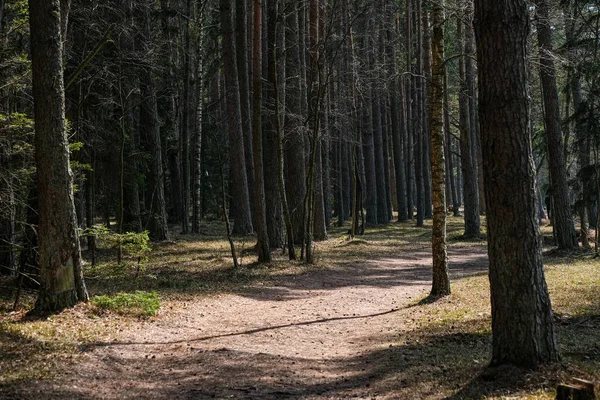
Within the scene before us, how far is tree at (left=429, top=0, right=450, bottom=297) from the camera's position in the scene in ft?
38.0

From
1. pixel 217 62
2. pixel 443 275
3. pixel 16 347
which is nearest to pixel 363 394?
pixel 16 347

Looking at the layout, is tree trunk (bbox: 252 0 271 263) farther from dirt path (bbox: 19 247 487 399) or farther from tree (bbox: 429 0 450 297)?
tree (bbox: 429 0 450 297)

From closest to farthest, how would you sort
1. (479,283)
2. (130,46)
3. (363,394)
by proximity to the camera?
(363,394) < (479,283) < (130,46)

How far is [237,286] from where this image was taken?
1432 cm

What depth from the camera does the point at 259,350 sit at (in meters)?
8.65

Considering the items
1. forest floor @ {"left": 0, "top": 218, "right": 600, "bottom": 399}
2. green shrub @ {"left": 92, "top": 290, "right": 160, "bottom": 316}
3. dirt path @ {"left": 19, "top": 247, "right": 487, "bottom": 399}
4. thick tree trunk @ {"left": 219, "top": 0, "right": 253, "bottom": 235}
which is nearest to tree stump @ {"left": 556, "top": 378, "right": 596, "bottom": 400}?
forest floor @ {"left": 0, "top": 218, "right": 600, "bottom": 399}

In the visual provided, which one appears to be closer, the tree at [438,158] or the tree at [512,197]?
the tree at [512,197]

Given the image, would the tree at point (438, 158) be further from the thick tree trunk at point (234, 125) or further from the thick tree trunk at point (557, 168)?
the thick tree trunk at point (234, 125)

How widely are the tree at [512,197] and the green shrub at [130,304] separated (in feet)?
20.8

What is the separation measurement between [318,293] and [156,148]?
11.8 metres

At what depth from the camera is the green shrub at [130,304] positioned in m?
9.94

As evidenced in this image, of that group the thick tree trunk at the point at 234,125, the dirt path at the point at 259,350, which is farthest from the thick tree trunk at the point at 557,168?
the thick tree trunk at the point at 234,125

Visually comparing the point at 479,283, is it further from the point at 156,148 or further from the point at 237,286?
the point at 156,148

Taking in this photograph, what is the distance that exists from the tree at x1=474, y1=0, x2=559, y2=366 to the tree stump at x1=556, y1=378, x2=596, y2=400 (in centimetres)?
A: 110
